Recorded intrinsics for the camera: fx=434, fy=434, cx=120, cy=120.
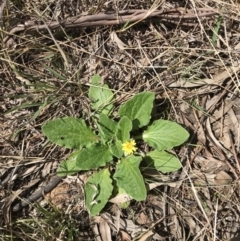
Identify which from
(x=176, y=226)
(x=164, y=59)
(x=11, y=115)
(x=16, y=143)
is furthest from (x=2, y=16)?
(x=176, y=226)

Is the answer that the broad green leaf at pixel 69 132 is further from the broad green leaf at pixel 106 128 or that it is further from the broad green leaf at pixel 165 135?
the broad green leaf at pixel 165 135

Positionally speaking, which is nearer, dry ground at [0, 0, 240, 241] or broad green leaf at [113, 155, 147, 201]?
broad green leaf at [113, 155, 147, 201]

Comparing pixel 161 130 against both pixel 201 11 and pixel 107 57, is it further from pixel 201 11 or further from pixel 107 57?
pixel 201 11

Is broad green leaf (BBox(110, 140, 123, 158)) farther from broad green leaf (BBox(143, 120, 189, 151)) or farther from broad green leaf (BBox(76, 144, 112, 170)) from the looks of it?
broad green leaf (BBox(143, 120, 189, 151))

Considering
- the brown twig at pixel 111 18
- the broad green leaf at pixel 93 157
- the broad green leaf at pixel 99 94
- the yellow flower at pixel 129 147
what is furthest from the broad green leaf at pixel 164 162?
the brown twig at pixel 111 18

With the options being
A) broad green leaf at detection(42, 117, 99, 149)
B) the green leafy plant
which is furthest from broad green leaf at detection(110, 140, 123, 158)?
broad green leaf at detection(42, 117, 99, 149)

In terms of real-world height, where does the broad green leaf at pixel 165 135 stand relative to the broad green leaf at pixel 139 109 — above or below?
below
